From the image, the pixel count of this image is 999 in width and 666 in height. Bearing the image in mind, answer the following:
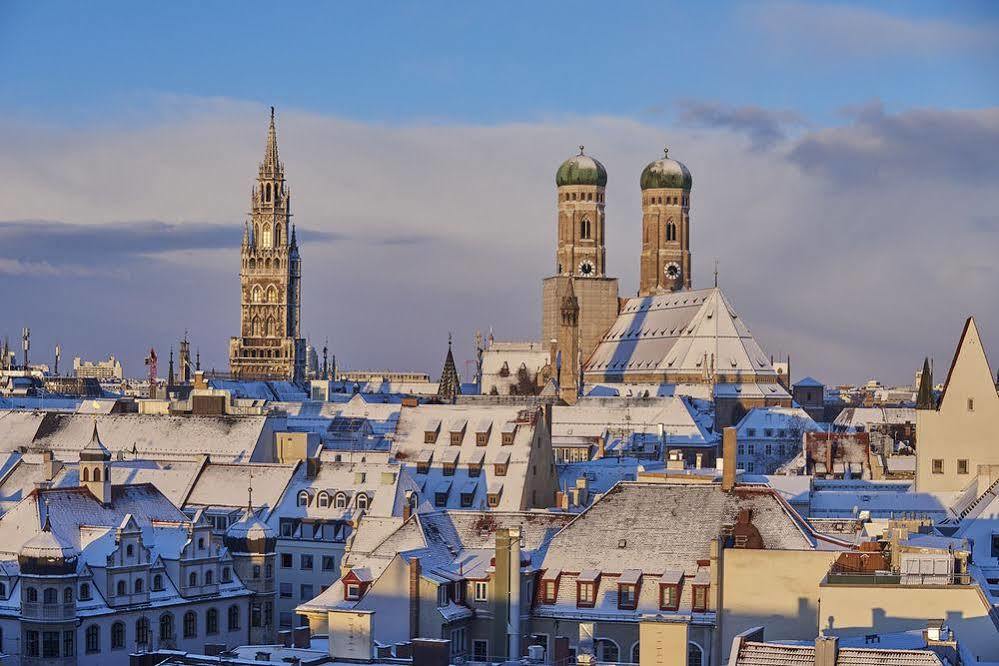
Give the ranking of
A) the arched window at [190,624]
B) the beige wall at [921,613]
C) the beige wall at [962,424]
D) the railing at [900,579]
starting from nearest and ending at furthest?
the beige wall at [921,613]
the railing at [900,579]
the arched window at [190,624]
the beige wall at [962,424]

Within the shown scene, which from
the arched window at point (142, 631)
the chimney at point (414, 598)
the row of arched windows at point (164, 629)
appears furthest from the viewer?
the arched window at point (142, 631)

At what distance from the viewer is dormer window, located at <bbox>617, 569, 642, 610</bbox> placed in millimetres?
66312

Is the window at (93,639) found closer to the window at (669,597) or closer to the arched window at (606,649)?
the arched window at (606,649)

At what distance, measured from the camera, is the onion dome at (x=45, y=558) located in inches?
2982

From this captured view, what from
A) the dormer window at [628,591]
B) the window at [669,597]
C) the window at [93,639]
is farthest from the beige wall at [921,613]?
the window at [93,639]

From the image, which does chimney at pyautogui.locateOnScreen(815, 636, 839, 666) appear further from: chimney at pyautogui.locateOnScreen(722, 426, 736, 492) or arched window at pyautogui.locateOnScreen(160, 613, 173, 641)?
arched window at pyautogui.locateOnScreen(160, 613, 173, 641)

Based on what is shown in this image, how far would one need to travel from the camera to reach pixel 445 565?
224ft

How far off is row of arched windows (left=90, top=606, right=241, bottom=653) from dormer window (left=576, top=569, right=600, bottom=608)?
19149 millimetres

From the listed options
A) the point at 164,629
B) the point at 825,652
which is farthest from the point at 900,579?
the point at 164,629

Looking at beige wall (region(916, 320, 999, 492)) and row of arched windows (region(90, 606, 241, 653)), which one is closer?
row of arched windows (region(90, 606, 241, 653))

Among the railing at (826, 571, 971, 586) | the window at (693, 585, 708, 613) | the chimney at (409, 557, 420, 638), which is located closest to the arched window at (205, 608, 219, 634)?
the chimney at (409, 557, 420, 638)

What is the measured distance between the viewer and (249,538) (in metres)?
88.6

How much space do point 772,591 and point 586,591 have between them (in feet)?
27.9

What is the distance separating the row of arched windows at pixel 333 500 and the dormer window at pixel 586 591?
27507mm
